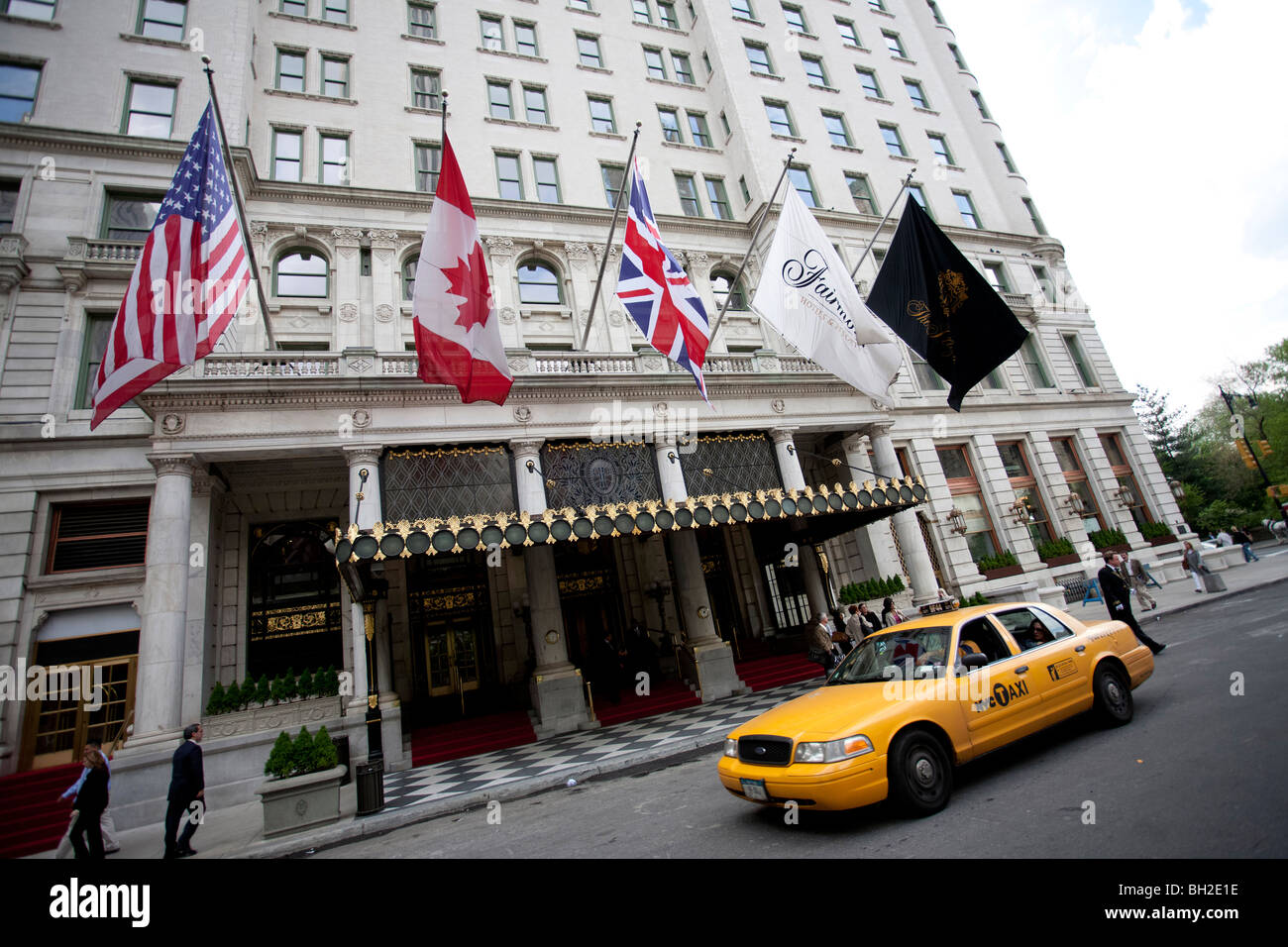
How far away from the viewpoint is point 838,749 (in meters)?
5.11

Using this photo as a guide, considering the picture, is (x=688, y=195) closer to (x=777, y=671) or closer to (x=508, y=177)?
(x=508, y=177)

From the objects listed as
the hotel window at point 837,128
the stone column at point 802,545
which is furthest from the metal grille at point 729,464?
the hotel window at point 837,128

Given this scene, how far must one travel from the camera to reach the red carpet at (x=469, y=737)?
14043mm

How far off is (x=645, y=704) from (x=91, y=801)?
11.4 m

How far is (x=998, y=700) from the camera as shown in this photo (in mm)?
5965

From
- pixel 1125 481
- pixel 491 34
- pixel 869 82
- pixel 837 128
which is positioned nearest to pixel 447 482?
pixel 491 34

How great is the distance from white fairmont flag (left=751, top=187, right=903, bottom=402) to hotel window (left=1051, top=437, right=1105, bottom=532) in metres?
19.5

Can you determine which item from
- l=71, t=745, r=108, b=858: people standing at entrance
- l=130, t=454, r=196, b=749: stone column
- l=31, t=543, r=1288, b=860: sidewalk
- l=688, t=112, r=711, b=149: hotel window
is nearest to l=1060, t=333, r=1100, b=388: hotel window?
l=31, t=543, r=1288, b=860: sidewalk

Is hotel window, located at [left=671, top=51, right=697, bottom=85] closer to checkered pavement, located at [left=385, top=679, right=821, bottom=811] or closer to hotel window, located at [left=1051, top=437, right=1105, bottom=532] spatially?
hotel window, located at [left=1051, top=437, right=1105, bottom=532]

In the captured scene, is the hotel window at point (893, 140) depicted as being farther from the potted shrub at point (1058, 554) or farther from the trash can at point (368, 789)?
the trash can at point (368, 789)

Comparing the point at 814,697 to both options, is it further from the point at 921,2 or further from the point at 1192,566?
the point at 921,2

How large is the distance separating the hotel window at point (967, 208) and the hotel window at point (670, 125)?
15442 millimetres

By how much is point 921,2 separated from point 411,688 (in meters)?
46.3

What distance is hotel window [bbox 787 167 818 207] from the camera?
26.7 m
